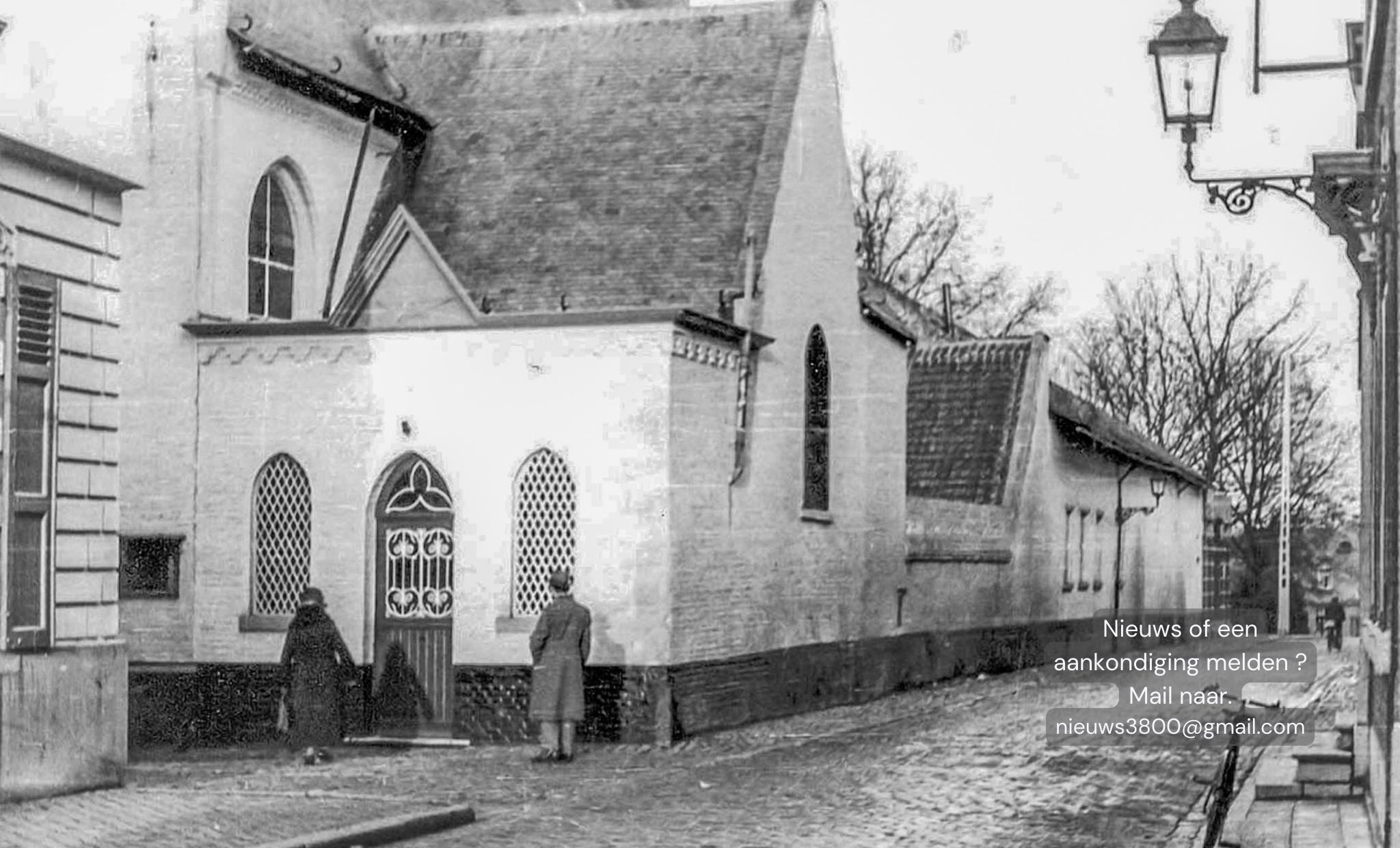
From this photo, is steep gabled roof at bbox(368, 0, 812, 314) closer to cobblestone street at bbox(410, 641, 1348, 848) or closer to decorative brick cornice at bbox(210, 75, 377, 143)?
decorative brick cornice at bbox(210, 75, 377, 143)

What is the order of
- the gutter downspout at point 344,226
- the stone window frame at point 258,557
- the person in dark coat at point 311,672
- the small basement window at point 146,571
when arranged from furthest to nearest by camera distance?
1. the gutter downspout at point 344,226
2. the small basement window at point 146,571
3. the stone window frame at point 258,557
4. the person in dark coat at point 311,672

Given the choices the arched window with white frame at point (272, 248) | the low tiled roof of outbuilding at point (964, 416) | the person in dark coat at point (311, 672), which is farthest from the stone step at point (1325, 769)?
the low tiled roof of outbuilding at point (964, 416)

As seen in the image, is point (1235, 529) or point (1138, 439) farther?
point (1235, 529)

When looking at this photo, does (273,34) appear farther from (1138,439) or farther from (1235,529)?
(1235,529)

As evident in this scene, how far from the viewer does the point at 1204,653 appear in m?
40.7

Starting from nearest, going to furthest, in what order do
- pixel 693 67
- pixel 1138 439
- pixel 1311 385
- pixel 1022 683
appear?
pixel 693 67 → pixel 1022 683 → pixel 1138 439 → pixel 1311 385

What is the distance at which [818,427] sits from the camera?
79.7 feet

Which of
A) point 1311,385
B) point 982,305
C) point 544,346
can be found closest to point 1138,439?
point 982,305

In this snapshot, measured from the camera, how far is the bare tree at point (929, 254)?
33375 mm

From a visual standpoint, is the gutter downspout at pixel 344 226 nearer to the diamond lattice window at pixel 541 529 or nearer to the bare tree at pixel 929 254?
the diamond lattice window at pixel 541 529

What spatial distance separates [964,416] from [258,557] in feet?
57.4

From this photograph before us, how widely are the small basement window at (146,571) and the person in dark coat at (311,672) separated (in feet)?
7.70

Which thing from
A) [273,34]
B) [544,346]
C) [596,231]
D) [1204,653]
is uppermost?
[273,34]

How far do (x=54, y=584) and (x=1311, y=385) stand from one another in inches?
1737
